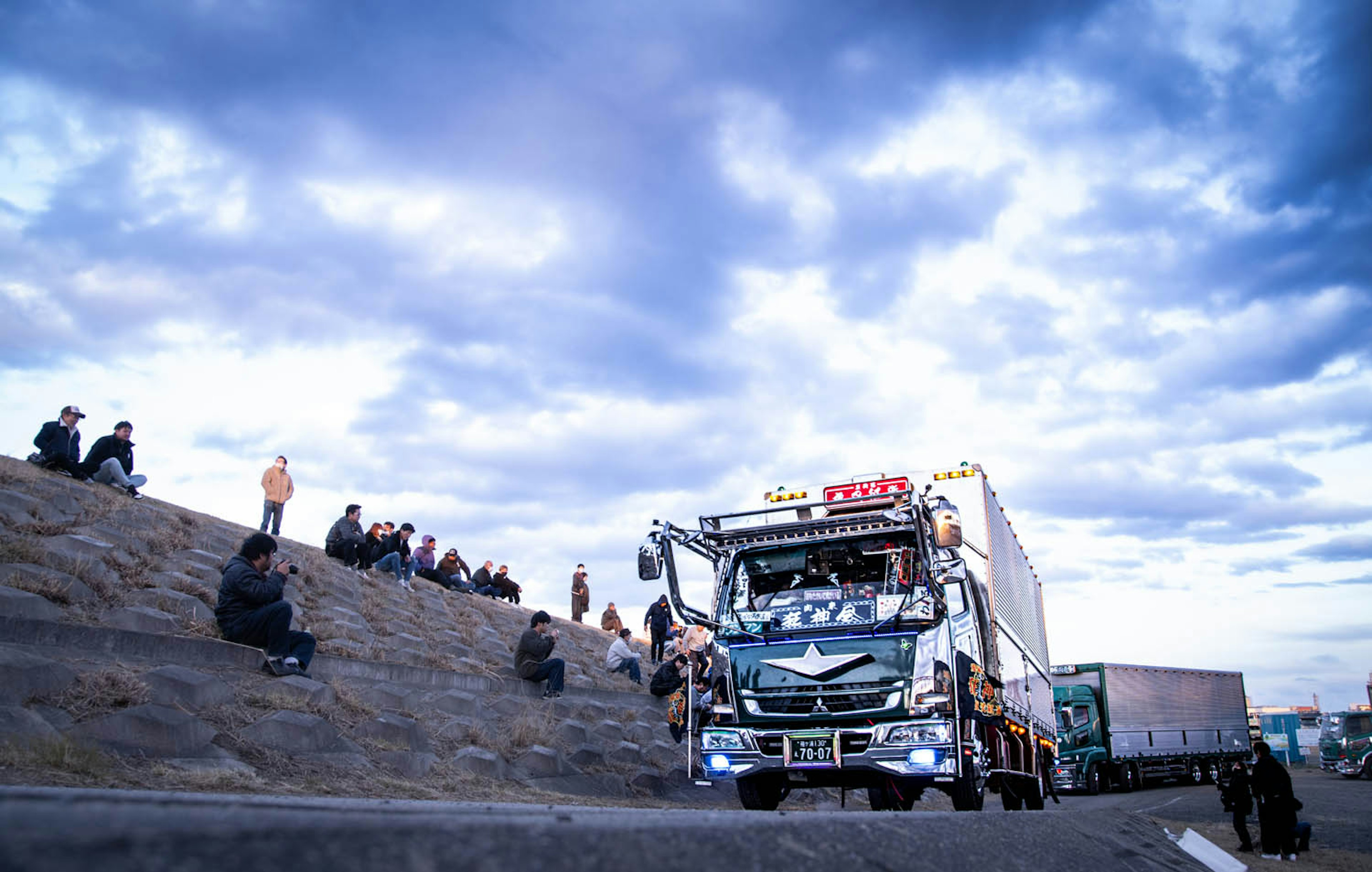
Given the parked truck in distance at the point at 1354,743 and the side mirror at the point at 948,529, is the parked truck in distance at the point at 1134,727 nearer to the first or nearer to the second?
the parked truck in distance at the point at 1354,743

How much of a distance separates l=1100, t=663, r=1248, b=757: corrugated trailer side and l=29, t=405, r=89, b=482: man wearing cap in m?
27.1

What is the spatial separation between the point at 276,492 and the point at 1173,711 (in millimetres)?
28604

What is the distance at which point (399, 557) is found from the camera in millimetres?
19750

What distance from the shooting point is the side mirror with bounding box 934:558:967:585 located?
960 cm

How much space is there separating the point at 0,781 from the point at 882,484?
7.77 metres

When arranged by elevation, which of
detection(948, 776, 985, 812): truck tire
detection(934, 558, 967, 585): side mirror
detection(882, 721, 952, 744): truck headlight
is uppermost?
detection(934, 558, 967, 585): side mirror

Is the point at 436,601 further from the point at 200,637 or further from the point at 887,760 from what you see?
the point at 887,760

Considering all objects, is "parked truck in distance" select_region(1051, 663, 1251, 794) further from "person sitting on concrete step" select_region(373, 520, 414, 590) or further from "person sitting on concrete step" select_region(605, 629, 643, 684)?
"person sitting on concrete step" select_region(373, 520, 414, 590)

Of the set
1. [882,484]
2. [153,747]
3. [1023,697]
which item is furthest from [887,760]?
[153,747]

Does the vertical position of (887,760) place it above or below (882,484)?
below

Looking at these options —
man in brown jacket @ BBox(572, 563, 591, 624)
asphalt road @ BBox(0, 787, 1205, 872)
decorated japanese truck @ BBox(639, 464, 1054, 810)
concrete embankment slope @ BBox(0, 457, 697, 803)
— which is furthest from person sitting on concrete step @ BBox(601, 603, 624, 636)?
asphalt road @ BBox(0, 787, 1205, 872)

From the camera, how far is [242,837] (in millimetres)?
982

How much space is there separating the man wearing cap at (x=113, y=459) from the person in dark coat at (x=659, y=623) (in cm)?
1067

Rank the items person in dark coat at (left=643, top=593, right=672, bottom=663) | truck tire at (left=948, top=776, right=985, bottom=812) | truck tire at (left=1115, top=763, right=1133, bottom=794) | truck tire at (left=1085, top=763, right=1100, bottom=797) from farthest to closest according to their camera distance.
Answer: truck tire at (left=1115, top=763, right=1133, bottom=794), truck tire at (left=1085, top=763, right=1100, bottom=797), person in dark coat at (left=643, top=593, right=672, bottom=663), truck tire at (left=948, top=776, right=985, bottom=812)
